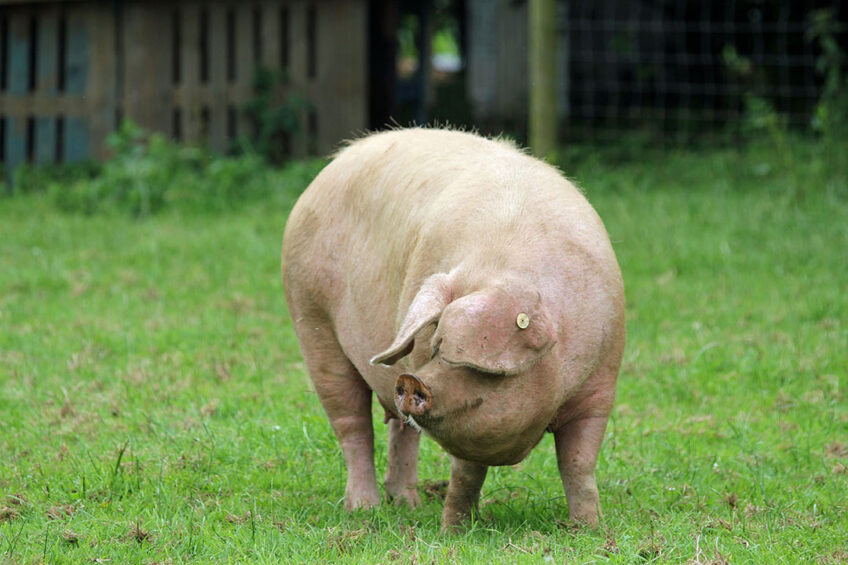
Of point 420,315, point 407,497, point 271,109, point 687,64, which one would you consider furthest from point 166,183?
point 420,315

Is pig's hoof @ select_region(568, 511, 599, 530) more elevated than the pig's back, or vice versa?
the pig's back

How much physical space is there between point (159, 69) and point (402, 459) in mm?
7753

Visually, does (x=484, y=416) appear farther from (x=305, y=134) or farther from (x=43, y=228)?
(x=305, y=134)

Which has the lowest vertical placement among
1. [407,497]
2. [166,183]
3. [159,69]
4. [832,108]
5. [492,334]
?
[407,497]

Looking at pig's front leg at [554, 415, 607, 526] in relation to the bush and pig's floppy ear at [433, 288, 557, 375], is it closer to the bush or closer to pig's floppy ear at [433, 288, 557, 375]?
pig's floppy ear at [433, 288, 557, 375]

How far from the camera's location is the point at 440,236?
3.66m

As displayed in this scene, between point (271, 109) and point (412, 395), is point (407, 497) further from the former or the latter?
point (271, 109)

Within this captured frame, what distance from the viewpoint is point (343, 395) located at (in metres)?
4.48

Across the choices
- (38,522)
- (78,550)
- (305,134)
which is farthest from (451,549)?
(305,134)

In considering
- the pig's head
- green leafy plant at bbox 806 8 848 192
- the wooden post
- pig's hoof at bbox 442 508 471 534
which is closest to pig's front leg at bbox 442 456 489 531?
pig's hoof at bbox 442 508 471 534

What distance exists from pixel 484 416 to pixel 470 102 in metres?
10.4

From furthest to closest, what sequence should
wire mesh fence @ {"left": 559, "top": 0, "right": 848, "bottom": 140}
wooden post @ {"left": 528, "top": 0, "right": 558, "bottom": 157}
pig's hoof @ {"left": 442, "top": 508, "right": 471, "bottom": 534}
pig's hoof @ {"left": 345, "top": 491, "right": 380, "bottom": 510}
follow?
wire mesh fence @ {"left": 559, "top": 0, "right": 848, "bottom": 140} → wooden post @ {"left": 528, "top": 0, "right": 558, "bottom": 157} → pig's hoof @ {"left": 345, "top": 491, "right": 380, "bottom": 510} → pig's hoof @ {"left": 442, "top": 508, "right": 471, "bottom": 534}

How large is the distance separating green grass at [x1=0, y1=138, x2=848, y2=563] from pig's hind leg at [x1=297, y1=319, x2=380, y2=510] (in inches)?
7.5

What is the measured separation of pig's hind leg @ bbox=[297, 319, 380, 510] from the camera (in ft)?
14.6
